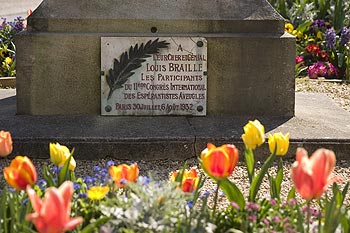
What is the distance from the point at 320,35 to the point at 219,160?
7.75m

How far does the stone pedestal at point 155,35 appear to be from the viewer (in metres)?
5.52

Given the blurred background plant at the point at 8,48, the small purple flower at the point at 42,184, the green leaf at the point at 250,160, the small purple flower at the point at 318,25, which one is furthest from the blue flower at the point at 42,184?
the small purple flower at the point at 318,25

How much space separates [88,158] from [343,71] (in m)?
4.54

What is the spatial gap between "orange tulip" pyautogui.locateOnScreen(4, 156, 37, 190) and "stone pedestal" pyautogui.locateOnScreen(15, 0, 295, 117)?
3.00m

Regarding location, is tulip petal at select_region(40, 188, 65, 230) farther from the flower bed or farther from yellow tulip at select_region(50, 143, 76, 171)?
yellow tulip at select_region(50, 143, 76, 171)

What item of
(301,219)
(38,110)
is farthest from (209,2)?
(301,219)

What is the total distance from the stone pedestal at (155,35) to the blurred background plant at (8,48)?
291cm

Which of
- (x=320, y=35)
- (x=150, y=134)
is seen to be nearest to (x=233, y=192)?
(x=150, y=134)

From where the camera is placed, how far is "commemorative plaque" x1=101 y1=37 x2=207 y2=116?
5535 mm

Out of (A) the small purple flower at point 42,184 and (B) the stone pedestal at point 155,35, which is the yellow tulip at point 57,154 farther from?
(B) the stone pedestal at point 155,35

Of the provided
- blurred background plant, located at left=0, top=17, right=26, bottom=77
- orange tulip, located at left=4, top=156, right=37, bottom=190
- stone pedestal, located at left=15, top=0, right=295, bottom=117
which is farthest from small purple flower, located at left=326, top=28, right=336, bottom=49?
orange tulip, located at left=4, top=156, right=37, bottom=190

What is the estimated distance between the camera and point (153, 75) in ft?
18.3

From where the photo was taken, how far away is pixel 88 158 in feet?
16.8

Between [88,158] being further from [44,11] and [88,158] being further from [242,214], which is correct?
[242,214]
